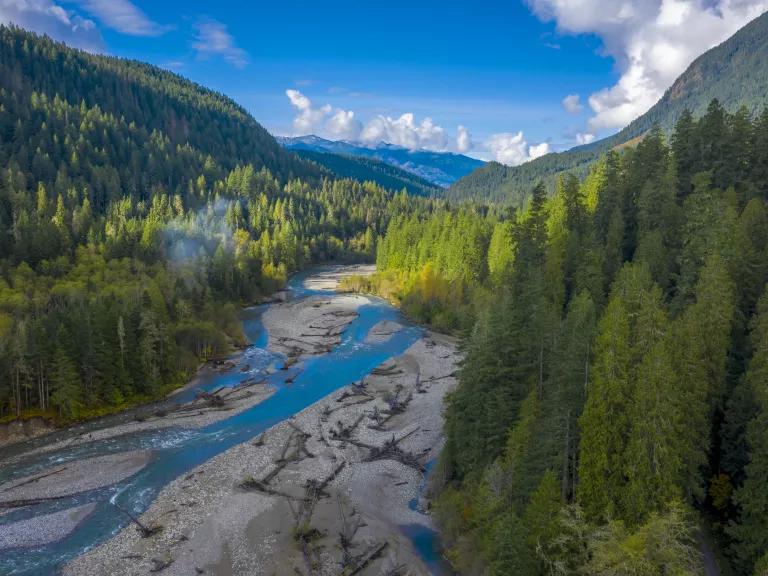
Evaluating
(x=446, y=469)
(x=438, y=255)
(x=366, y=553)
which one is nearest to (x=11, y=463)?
(x=366, y=553)

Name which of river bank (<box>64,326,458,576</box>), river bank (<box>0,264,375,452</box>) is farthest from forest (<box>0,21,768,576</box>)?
river bank (<box>64,326,458,576</box>)

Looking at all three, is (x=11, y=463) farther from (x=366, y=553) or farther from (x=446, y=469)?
(x=446, y=469)

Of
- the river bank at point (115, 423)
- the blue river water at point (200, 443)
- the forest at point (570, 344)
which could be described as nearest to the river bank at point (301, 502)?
the blue river water at point (200, 443)

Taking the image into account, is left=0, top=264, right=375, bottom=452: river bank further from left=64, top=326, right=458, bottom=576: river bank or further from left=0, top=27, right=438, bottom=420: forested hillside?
left=64, top=326, right=458, bottom=576: river bank

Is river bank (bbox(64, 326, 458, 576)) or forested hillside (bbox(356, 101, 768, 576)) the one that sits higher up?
forested hillside (bbox(356, 101, 768, 576))

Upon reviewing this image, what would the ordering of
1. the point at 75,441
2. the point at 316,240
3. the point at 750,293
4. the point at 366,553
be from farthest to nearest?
the point at 316,240, the point at 75,441, the point at 750,293, the point at 366,553

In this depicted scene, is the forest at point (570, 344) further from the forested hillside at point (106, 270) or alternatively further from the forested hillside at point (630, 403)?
the forested hillside at point (106, 270)
